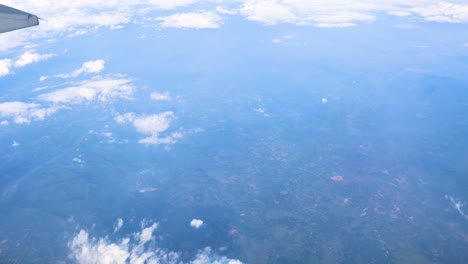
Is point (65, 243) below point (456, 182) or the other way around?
below

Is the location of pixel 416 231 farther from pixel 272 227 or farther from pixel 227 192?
pixel 227 192

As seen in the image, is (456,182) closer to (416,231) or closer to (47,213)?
(416,231)

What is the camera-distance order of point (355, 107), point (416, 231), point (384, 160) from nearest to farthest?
point (416, 231) < point (384, 160) < point (355, 107)

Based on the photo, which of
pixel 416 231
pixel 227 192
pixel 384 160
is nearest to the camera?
pixel 416 231

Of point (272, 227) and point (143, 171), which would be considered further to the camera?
point (143, 171)

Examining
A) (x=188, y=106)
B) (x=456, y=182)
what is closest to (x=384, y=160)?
(x=456, y=182)

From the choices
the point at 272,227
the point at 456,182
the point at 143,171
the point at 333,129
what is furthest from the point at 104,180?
the point at 456,182
